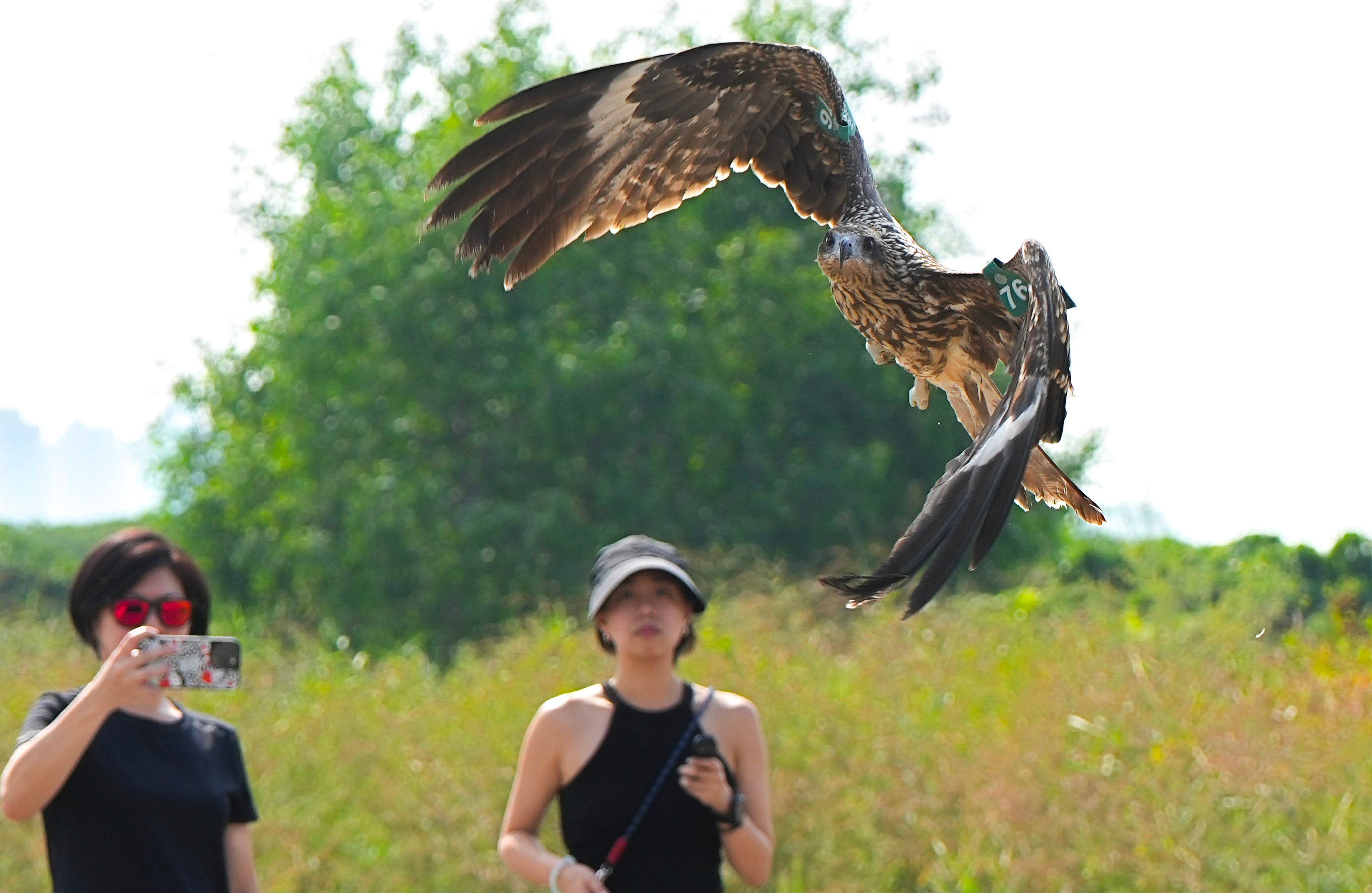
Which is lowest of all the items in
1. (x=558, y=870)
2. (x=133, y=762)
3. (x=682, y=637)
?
(x=558, y=870)

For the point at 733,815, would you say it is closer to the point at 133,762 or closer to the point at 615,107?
the point at 133,762

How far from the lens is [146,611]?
2752 mm

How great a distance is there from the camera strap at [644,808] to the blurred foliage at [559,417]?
9.58 m

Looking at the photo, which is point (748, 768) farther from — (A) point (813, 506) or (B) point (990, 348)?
(A) point (813, 506)

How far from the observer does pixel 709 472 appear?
1383 cm

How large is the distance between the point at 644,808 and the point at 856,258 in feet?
5.00

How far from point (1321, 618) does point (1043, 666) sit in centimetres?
133

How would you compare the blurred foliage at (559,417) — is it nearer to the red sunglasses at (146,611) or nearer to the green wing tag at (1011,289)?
the red sunglasses at (146,611)

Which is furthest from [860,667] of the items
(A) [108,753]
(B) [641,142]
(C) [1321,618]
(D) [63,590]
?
(D) [63,590]

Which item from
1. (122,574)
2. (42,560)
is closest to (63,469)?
(42,560)

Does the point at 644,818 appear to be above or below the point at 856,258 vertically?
below

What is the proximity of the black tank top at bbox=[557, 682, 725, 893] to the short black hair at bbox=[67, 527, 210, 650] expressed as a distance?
79 cm

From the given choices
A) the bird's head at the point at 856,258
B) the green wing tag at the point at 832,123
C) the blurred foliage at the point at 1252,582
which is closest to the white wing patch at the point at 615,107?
the green wing tag at the point at 832,123

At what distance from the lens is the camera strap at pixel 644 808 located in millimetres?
2779
